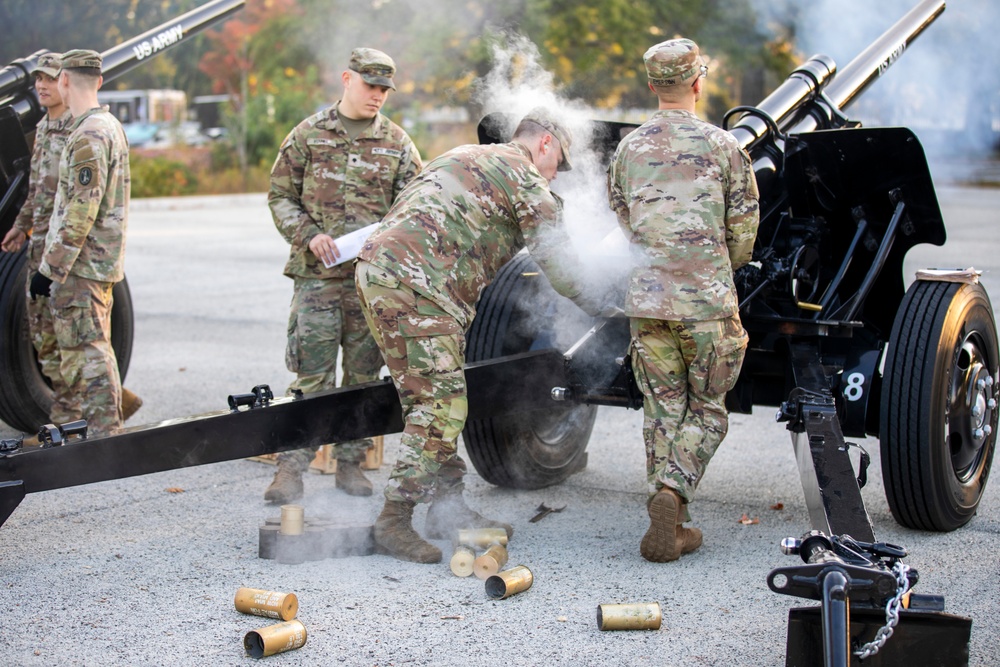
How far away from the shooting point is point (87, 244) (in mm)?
5070

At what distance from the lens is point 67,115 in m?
5.18

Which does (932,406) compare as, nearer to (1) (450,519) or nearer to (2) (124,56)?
(1) (450,519)

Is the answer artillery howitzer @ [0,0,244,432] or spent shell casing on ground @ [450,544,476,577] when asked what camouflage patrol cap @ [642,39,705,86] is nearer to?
spent shell casing on ground @ [450,544,476,577]

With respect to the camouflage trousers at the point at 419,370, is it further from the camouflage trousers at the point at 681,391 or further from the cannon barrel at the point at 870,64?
the cannon barrel at the point at 870,64

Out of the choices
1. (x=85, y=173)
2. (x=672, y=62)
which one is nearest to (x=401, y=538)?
(x=672, y=62)

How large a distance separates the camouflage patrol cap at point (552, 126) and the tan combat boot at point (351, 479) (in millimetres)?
1602

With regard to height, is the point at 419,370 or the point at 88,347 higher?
the point at 419,370

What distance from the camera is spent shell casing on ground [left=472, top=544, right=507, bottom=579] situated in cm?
370

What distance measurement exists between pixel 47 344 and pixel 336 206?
159cm

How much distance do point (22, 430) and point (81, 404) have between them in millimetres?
694

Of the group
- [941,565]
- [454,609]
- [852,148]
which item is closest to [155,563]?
[454,609]

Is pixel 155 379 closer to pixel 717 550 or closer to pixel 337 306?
pixel 337 306

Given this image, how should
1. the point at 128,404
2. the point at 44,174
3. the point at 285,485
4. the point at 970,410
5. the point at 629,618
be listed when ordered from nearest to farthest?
the point at 629,618
the point at 970,410
the point at 285,485
the point at 44,174
the point at 128,404

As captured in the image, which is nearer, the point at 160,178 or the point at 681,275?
the point at 681,275
